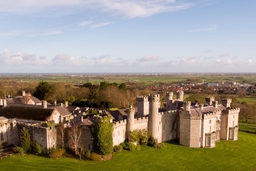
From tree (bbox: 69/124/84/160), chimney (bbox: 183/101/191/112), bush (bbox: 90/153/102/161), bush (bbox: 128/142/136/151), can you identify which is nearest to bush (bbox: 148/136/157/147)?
bush (bbox: 128/142/136/151)

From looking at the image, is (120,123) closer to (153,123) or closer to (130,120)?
(130,120)

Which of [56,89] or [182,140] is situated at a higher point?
[56,89]

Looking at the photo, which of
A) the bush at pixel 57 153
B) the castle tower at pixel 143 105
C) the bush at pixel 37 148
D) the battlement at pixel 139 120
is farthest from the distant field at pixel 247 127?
the bush at pixel 37 148

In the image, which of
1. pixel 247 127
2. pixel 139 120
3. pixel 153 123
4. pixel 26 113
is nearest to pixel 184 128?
pixel 153 123

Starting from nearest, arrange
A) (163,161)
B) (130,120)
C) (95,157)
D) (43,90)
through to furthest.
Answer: (95,157) → (163,161) → (130,120) → (43,90)

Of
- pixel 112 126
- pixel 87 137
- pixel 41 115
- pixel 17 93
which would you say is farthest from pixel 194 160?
pixel 17 93

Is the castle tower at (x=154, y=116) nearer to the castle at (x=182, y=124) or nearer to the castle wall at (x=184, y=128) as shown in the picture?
the castle at (x=182, y=124)

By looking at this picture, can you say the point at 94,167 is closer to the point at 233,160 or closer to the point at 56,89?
the point at 233,160
